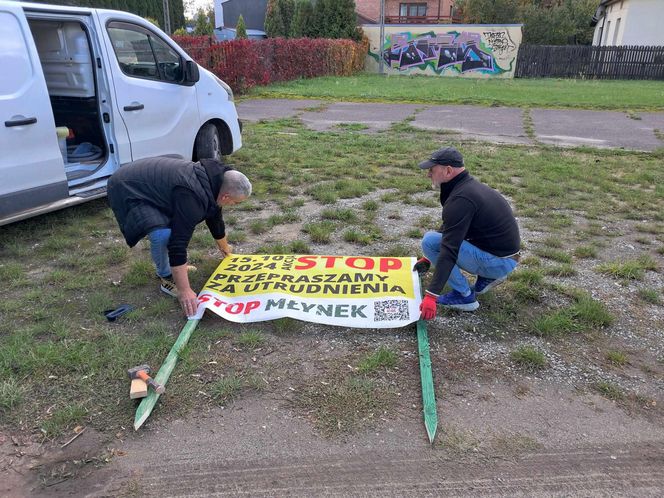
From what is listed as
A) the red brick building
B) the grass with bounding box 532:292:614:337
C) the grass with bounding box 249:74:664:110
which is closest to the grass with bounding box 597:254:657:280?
the grass with bounding box 532:292:614:337

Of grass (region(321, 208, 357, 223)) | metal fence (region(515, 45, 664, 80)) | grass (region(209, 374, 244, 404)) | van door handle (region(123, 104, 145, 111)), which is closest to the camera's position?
grass (region(209, 374, 244, 404))

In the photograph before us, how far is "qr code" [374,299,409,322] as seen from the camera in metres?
3.48

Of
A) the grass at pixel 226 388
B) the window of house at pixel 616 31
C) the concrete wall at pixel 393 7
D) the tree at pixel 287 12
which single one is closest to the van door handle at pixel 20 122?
the grass at pixel 226 388

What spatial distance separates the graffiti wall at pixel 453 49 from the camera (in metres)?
30.5

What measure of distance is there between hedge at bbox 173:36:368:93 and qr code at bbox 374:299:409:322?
15.2 meters

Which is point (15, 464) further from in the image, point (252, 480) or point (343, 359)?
point (343, 359)

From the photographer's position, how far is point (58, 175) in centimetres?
481

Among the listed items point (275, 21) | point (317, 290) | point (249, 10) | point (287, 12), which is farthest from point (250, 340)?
point (249, 10)

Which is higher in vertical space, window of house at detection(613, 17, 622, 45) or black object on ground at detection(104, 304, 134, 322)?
window of house at detection(613, 17, 622, 45)

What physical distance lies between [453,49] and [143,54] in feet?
93.7

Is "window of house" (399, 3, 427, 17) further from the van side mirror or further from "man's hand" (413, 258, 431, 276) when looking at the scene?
"man's hand" (413, 258, 431, 276)

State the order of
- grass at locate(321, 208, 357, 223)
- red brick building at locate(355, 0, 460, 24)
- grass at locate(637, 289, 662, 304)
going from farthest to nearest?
red brick building at locate(355, 0, 460, 24)
grass at locate(321, 208, 357, 223)
grass at locate(637, 289, 662, 304)

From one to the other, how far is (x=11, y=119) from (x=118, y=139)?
120cm

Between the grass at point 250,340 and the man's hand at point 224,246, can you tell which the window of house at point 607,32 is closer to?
the man's hand at point 224,246
